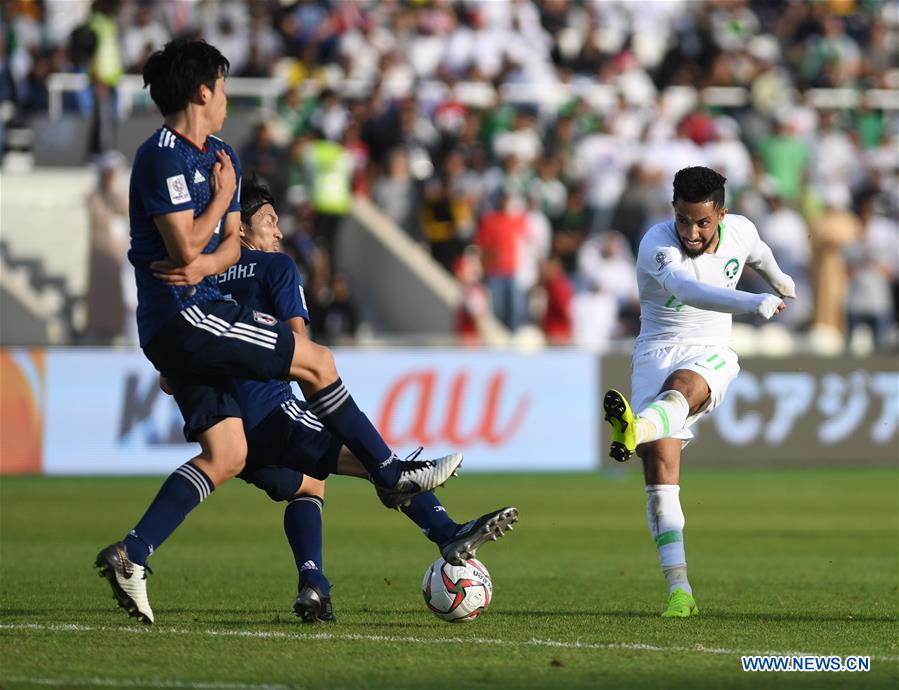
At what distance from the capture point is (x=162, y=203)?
7266 mm

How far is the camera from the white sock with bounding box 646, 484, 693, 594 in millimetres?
8562

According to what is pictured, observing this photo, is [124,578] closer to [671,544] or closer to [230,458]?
[230,458]

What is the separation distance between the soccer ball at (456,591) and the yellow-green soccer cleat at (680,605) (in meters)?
1.00

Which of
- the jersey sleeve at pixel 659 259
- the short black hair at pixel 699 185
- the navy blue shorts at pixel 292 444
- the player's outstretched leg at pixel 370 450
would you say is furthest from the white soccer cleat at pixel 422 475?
the short black hair at pixel 699 185

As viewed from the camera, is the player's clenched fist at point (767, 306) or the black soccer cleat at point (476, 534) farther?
the player's clenched fist at point (767, 306)

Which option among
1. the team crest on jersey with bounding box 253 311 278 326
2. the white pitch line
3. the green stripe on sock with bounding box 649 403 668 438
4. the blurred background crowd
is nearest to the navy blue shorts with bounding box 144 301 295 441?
the team crest on jersey with bounding box 253 311 278 326

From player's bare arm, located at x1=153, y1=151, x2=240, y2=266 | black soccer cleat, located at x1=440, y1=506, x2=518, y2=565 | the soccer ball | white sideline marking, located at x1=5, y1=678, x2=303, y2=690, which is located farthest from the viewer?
the soccer ball

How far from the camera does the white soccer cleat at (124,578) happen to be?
7082mm

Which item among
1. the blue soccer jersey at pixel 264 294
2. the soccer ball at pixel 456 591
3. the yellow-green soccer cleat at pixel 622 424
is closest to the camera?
the soccer ball at pixel 456 591

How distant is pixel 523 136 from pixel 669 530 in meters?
15.2

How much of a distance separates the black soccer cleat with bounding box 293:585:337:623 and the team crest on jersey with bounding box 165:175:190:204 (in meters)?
2.02

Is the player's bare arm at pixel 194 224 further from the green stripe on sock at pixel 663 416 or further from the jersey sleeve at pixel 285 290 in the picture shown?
the green stripe on sock at pixel 663 416

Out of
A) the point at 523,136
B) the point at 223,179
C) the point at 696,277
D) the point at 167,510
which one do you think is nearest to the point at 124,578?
the point at 167,510

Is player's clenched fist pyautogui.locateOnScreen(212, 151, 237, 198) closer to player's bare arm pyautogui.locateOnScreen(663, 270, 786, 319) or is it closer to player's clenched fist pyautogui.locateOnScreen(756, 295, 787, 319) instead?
player's bare arm pyautogui.locateOnScreen(663, 270, 786, 319)
